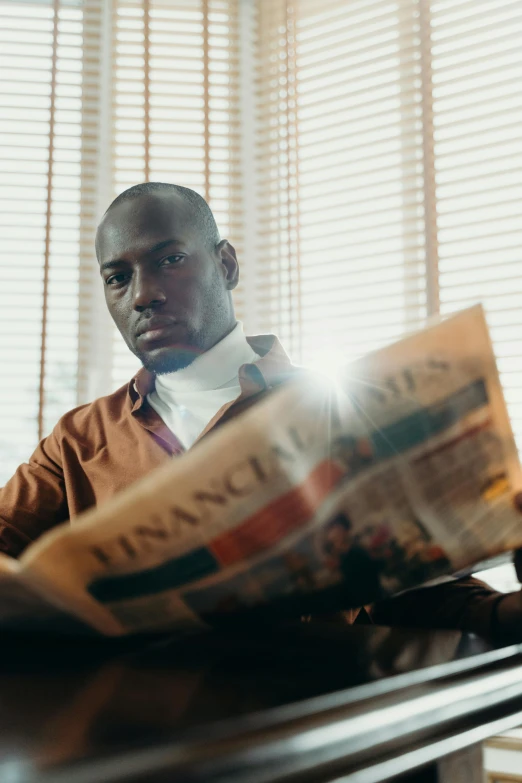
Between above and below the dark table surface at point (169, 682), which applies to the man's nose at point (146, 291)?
above

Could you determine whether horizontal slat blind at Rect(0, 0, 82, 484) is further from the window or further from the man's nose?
the man's nose

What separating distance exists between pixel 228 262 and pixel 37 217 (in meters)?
0.84

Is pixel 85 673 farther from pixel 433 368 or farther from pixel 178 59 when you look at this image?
pixel 178 59

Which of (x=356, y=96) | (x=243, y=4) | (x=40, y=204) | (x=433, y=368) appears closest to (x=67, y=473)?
(x=433, y=368)

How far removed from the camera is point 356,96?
2174mm

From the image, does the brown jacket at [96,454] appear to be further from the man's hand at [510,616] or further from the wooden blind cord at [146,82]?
the wooden blind cord at [146,82]

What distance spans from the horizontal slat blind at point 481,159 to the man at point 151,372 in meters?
0.69

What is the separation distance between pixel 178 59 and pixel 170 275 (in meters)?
1.23

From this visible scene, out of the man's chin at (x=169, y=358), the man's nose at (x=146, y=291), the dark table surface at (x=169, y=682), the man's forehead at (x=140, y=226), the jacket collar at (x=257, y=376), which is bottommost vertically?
the dark table surface at (x=169, y=682)

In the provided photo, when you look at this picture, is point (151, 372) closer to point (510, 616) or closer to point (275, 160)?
point (510, 616)

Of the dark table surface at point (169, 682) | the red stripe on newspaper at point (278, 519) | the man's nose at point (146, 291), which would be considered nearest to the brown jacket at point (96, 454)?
the man's nose at point (146, 291)

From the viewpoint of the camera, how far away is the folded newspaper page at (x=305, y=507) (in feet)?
1.30

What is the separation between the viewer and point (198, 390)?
1.37 metres

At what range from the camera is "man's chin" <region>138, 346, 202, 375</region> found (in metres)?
1.33
